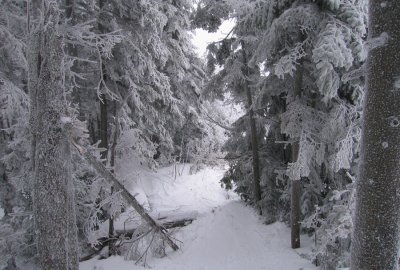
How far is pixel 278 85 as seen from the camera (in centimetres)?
900

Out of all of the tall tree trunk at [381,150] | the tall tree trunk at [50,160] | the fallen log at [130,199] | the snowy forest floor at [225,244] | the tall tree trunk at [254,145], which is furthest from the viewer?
the tall tree trunk at [254,145]

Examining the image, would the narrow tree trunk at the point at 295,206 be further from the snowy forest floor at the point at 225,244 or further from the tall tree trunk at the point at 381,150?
the tall tree trunk at the point at 381,150

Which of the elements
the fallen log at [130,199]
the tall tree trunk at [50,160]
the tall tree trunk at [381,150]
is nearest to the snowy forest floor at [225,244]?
the fallen log at [130,199]

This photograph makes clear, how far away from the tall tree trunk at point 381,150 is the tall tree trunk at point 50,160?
405cm

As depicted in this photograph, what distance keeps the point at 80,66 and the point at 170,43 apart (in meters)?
5.16

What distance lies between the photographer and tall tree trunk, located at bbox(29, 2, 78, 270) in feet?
15.7

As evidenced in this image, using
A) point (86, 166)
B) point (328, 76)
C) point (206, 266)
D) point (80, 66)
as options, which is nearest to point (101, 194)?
point (86, 166)

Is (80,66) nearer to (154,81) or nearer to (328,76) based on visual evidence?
(154,81)

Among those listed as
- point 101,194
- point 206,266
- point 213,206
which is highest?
point 101,194

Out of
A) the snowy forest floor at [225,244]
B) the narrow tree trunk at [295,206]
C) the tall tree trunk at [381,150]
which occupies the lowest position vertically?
the snowy forest floor at [225,244]

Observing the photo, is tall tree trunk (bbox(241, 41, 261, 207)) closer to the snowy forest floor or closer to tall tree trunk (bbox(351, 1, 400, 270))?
the snowy forest floor

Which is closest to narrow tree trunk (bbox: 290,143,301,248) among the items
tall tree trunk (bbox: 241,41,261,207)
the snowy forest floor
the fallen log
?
the snowy forest floor

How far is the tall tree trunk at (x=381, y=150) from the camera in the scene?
2.40 metres

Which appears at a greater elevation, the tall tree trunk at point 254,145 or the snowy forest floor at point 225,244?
the tall tree trunk at point 254,145
